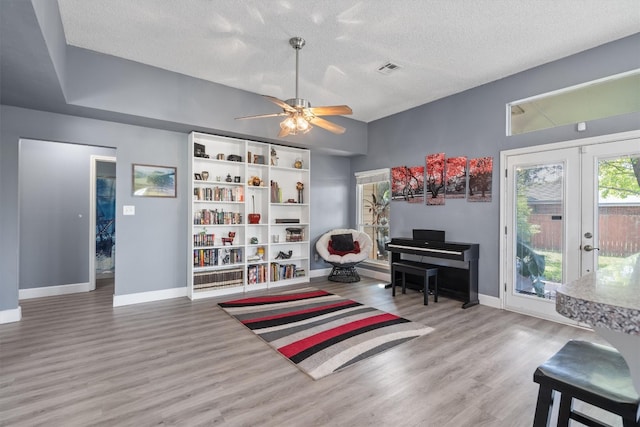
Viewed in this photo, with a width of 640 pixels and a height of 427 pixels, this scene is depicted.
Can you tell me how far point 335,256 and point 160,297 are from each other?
2856 mm

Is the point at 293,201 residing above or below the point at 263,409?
above

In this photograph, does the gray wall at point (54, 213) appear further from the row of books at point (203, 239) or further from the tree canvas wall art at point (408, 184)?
the tree canvas wall art at point (408, 184)

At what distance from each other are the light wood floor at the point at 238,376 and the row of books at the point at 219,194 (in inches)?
71.9

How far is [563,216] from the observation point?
11.8ft

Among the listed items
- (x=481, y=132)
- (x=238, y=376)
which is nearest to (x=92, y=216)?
(x=238, y=376)

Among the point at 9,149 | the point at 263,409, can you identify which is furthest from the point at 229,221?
the point at 263,409

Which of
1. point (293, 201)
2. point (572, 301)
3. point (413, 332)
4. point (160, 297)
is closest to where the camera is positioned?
point (572, 301)

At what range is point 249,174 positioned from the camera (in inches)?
207

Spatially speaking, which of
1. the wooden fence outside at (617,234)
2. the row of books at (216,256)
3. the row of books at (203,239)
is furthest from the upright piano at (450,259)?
the row of books at (203,239)

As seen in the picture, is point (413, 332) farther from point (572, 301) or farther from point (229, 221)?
point (229, 221)

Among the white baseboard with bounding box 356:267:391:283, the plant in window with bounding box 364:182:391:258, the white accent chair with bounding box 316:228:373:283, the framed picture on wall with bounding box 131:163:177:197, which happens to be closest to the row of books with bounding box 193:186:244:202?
the framed picture on wall with bounding box 131:163:177:197

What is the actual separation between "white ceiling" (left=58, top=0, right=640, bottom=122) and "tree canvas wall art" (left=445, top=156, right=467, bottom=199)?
3.63 feet

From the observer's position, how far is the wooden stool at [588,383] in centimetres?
94

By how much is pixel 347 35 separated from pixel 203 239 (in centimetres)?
340
